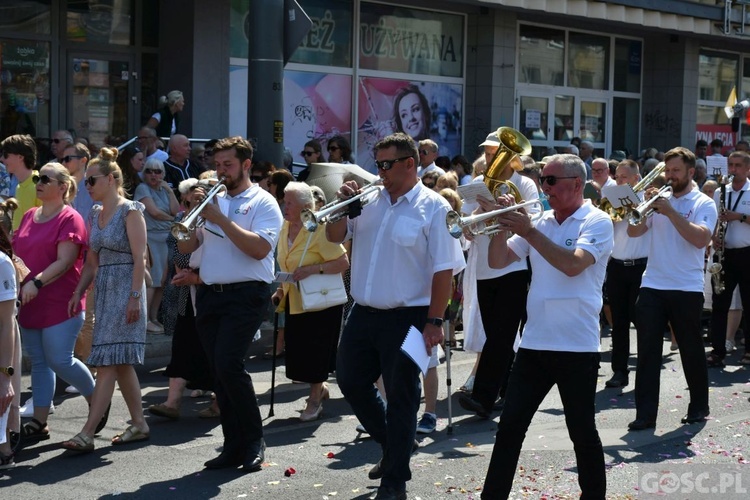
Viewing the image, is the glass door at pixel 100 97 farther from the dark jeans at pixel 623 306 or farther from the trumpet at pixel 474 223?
the trumpet at pixel 474 223

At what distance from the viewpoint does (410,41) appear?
752 inches

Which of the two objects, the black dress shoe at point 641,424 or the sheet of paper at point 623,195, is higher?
the sheet of paper at point 623,195

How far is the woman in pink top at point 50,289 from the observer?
7.45 metres

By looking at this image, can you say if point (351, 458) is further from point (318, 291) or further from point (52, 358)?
point (52, 358)

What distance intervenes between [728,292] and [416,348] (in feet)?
20.3

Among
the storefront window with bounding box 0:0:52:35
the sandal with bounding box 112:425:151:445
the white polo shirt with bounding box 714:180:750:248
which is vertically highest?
the storefront window with bounding box 0:0:52:35

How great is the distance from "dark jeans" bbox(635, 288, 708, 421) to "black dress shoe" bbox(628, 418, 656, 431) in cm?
3

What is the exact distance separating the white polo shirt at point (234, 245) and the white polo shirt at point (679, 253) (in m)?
3.01

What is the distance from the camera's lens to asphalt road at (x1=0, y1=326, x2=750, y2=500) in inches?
259

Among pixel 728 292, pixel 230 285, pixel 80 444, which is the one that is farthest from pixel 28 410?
pixel 728 292

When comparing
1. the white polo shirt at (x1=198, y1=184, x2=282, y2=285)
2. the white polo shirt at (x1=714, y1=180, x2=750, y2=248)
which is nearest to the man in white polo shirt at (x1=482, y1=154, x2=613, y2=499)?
the white polo shirt at (x1=198, y1=184, x2=282, y2=285)

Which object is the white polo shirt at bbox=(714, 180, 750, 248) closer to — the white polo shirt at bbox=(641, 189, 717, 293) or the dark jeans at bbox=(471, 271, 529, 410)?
the white polo shirt at bbox=(641, 189, 717, 293)

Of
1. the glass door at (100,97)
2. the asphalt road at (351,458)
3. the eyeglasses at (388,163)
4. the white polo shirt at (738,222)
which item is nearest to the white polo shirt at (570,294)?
the asphalt road at (351,458)

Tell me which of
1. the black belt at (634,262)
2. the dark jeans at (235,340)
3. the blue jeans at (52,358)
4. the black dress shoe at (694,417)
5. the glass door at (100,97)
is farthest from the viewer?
the glass door at (100,97)
